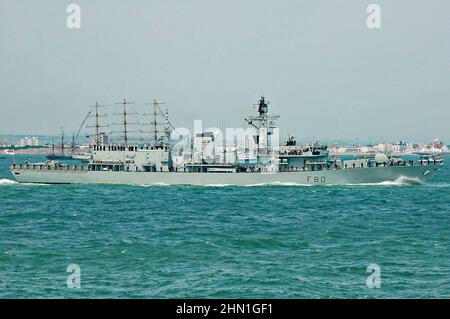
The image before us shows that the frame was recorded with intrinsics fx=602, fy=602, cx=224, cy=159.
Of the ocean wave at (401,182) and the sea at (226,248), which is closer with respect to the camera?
the sea at (226,248)

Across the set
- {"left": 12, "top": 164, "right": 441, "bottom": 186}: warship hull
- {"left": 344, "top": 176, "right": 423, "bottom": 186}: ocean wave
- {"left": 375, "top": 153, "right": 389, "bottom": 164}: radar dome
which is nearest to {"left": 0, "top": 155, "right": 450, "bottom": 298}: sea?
{"left": 12, "top": 164, "right": 441, "bottom": 186}: warship hull

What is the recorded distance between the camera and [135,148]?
89938 millimetres

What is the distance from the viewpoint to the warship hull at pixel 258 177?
3187 inches

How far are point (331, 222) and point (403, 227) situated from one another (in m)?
5.19

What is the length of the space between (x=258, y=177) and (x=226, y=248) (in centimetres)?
4989

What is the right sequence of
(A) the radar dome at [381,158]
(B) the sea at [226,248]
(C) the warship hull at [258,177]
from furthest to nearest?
(A) the radar dome at [381,158] → (C) the warship hull at [258,177] → (B) the sea at [226,248]

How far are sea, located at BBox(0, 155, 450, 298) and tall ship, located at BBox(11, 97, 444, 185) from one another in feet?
62.7

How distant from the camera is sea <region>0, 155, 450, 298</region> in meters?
24.4

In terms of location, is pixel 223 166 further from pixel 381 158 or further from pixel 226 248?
pixel 226 248

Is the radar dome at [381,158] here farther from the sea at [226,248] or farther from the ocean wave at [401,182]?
the sea at [226,248]

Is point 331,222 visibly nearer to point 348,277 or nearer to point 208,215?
point 208,215

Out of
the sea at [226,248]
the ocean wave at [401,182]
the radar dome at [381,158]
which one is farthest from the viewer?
the radar dome at [381,158]

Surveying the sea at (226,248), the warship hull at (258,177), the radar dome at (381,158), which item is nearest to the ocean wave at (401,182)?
the warship hull at (258,177)

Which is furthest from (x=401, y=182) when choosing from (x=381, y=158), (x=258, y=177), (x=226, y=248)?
(x=226, y=248)
